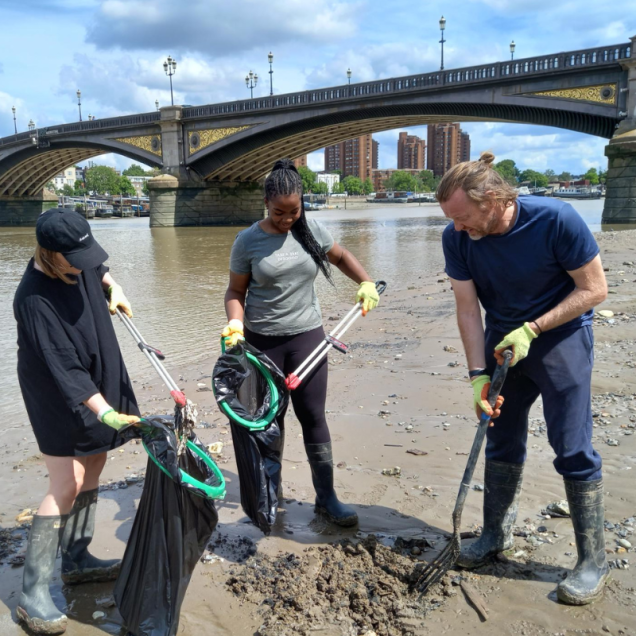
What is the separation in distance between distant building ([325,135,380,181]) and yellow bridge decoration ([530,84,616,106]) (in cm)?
13435

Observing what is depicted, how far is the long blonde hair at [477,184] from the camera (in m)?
2.29

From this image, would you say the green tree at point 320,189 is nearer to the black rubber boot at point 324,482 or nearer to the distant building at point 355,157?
the distant building at point 355,157

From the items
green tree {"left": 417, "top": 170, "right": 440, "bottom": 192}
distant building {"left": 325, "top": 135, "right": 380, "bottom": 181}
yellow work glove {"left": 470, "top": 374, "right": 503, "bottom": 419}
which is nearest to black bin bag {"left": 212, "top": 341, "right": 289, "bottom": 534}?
yellow work glove {"left": 470, "top": 374, "right": 503, "bottom": 419}

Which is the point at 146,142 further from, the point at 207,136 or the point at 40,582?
the point at 40,582

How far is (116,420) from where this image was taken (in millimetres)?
2254

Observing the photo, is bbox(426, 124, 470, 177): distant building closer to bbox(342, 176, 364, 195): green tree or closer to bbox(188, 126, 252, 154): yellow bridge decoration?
bbox(342, 176, 364, 195): green tree

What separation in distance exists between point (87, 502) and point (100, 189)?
114751 millimetres

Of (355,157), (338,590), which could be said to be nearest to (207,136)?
(338,590)

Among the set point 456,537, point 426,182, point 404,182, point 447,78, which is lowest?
point 456,537

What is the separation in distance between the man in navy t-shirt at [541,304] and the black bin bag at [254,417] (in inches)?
36.2

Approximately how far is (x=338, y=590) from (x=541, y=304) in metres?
1.41

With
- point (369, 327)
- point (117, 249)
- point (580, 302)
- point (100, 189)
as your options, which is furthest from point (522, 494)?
point (100, 189)

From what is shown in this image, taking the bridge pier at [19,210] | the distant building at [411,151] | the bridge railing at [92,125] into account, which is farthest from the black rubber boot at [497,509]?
the distant building at [411,151]

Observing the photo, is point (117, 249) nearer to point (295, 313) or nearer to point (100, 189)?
point (295, 313)
